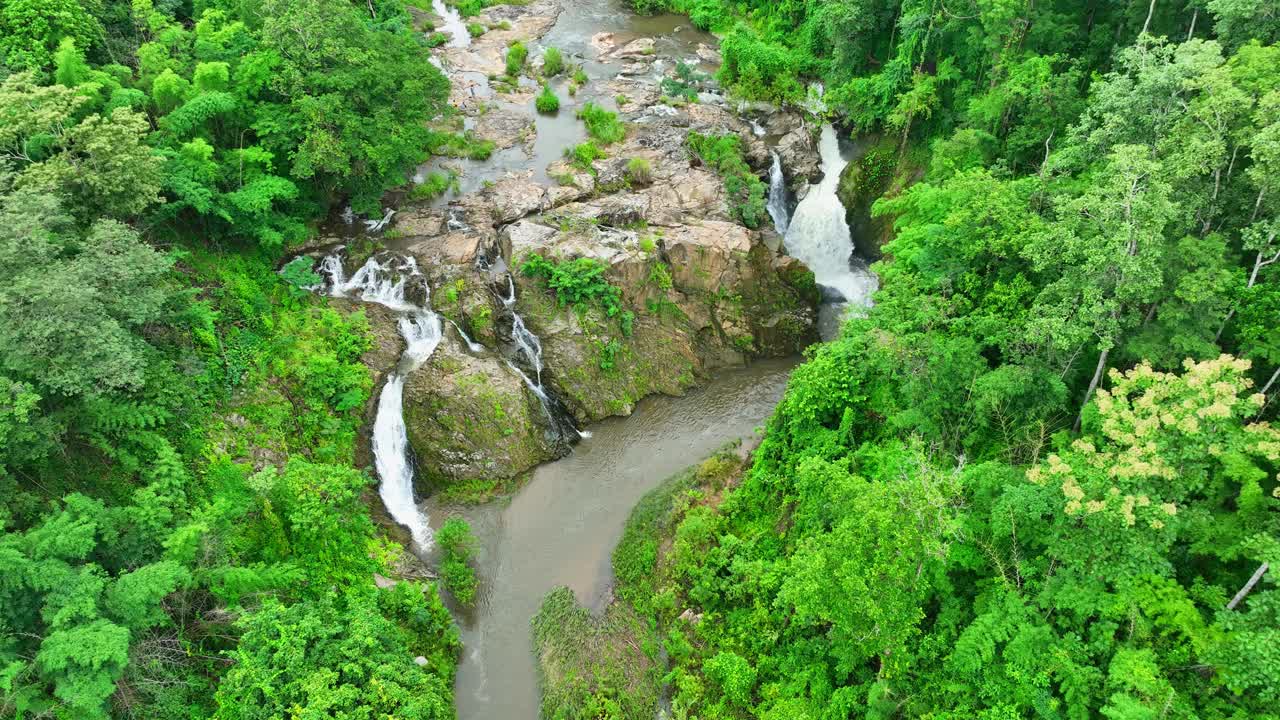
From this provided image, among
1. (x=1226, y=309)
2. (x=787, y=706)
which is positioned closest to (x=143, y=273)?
(x=787, y=706)

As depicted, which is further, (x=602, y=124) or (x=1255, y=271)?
(x=602, y=124)

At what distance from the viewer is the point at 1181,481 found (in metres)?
10.3

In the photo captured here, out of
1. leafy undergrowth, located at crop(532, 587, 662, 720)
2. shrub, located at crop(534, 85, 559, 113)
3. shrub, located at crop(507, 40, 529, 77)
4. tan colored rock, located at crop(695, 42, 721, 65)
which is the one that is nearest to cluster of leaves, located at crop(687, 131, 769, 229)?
shrub, located at crop(534, 85, 559, 113)

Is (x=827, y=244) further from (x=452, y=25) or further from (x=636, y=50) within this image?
(x=452, y=25)

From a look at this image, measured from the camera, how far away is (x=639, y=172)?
96.6ft

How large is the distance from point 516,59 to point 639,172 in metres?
14.5

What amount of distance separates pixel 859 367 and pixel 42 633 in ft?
59.3

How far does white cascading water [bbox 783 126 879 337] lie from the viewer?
2859cm

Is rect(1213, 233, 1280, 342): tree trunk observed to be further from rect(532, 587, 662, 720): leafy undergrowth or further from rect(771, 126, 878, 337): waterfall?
rect(771, 126, 878, 337): waterfall

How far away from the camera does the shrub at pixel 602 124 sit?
1256 inches

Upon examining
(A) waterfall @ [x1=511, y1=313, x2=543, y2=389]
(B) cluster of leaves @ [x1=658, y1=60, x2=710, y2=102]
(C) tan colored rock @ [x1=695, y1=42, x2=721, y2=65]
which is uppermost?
(C) tan colored rock @ [x1=695, y1=42, x2=721, y2=65]

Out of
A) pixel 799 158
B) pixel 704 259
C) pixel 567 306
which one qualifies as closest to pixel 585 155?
pixel 704 259

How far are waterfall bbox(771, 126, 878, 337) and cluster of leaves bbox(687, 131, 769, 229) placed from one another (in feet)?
6.39

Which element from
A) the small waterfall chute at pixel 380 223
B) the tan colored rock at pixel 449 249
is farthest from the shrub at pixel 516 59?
the tan colored rock at pixel 449 249
